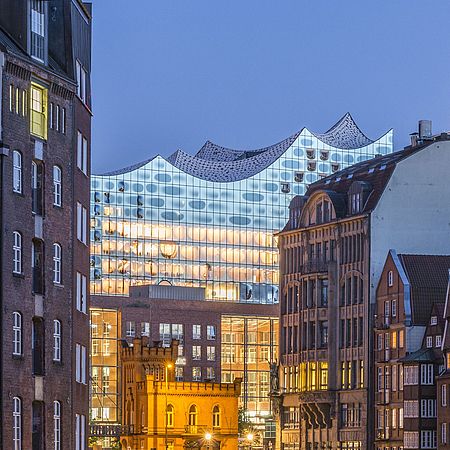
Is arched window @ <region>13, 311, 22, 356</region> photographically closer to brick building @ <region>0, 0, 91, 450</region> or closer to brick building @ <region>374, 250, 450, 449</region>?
brick building @ <region>0, 0, 91, 450</region>

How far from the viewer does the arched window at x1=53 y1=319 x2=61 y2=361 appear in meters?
71.2

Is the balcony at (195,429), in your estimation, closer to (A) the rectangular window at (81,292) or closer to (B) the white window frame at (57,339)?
(A) the rectangular window at (81,292)

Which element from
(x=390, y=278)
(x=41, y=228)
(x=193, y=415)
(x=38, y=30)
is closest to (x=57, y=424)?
(x=41, y=228)

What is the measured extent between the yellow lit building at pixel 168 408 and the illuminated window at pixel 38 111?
106 meters

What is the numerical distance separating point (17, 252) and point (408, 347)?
78114mm

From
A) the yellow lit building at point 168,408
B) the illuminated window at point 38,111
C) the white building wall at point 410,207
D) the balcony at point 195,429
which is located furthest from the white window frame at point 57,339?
the balcony at point 195,429

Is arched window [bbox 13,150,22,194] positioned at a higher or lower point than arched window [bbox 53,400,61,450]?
higher

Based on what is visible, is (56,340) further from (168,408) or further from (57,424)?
(168,408)

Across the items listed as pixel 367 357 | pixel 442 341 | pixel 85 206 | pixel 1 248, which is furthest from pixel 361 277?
pixel 1 248

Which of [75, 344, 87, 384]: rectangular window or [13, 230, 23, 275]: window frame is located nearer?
[13, 230, 23, 275]: window frame

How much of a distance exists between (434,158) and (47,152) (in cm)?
8428

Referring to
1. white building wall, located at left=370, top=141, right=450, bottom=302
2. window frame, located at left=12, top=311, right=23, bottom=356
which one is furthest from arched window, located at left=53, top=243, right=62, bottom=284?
white building wall, located at left=370, top=141, right=450, bottom=302

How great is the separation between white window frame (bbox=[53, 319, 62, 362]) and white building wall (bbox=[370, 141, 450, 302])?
264ft

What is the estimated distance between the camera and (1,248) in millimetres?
65688
